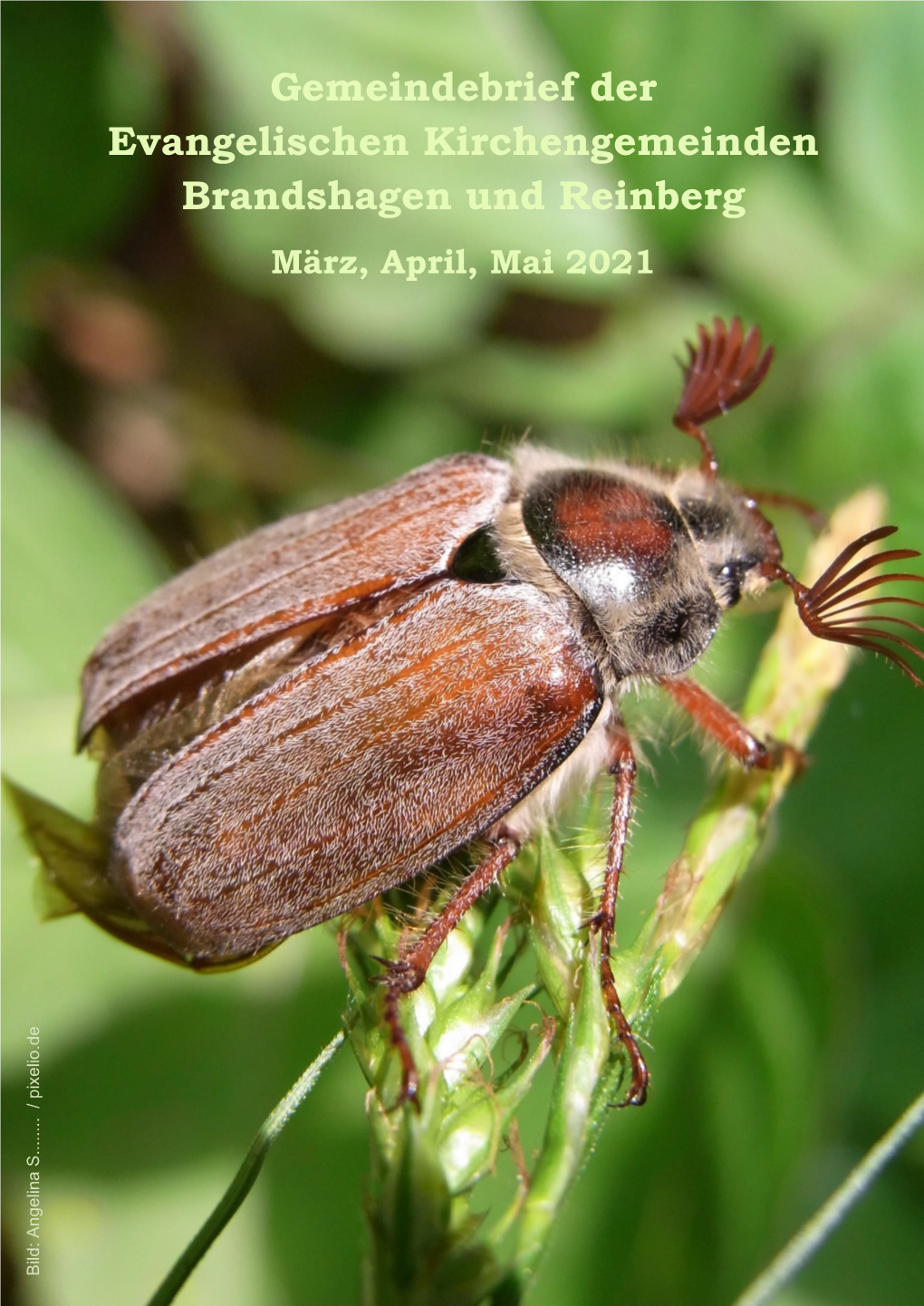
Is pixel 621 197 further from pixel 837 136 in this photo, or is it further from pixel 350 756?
pixel 350 756

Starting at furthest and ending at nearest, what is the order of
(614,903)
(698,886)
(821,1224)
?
(614,903) < (698,886) < (821,1224)

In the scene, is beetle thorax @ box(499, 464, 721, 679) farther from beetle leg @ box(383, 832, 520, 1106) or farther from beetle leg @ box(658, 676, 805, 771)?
beetle leg @ box(383, 832, 520, 1106)

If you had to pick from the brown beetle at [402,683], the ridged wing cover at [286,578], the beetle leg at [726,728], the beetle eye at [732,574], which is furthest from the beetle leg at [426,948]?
the beetle eye at [732,574]

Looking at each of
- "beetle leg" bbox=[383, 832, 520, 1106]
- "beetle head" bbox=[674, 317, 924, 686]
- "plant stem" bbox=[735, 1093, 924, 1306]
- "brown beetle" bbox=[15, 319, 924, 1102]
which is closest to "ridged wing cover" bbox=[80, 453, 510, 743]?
"brown beetle" bbox=[15, 319, 924, 1102]

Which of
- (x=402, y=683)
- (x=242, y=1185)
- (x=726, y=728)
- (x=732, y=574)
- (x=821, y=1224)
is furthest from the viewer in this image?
(x=732, y=574)

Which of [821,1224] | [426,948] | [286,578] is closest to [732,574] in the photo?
[286,578]

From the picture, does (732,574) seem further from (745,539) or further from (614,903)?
(614,903)

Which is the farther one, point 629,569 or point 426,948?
point 629,569
